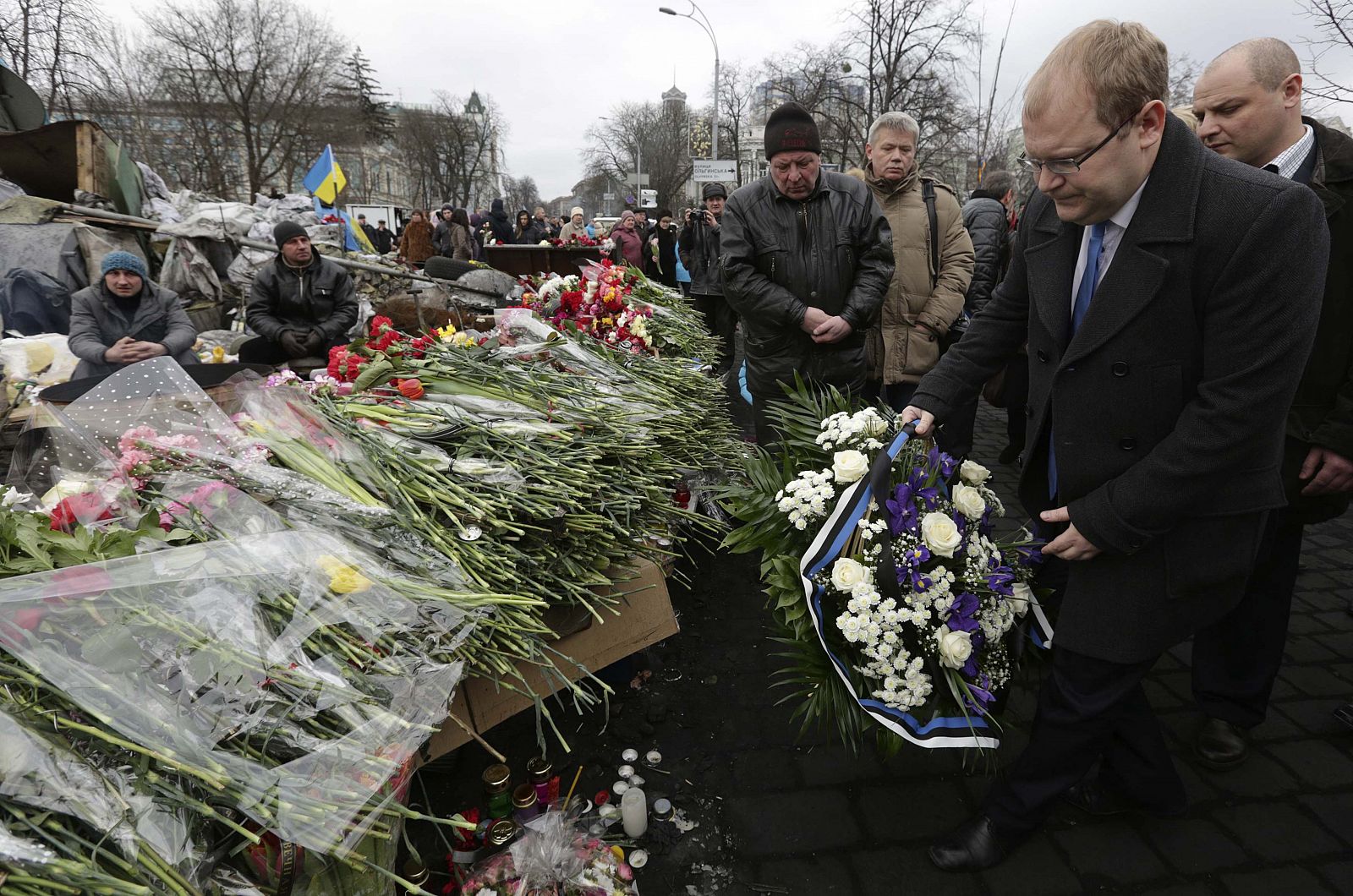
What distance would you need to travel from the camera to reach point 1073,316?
186cm

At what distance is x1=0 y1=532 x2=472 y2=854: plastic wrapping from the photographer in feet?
3.97

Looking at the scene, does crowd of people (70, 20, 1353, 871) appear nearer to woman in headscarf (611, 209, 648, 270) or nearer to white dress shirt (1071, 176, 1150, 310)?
white dress shirt (1071, 176, 1150, 310)

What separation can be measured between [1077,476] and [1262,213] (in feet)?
2.31

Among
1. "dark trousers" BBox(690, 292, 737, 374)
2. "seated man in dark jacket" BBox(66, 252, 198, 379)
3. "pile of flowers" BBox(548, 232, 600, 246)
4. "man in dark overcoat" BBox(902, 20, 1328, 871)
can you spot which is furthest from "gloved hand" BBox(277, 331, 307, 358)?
"pile of flowers" BBox(548, 232, 600, 246)

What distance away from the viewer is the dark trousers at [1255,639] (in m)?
2.43

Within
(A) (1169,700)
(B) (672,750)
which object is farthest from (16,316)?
(A) (1169,700)

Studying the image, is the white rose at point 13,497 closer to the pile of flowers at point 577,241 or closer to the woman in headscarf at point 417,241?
the pile of flowers at point 577,241

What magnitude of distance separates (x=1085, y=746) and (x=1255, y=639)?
3.41 feet

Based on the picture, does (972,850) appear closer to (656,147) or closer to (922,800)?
(922,800)

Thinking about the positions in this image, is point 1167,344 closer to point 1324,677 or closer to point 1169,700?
point 1169,700

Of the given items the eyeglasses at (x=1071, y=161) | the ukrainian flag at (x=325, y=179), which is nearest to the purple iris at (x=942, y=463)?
the eyeglasses at (x=1071, y=161)

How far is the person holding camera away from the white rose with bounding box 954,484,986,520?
5.76m

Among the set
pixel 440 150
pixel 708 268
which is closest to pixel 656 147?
pixel 440 150

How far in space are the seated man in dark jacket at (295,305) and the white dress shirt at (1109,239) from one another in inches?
214
